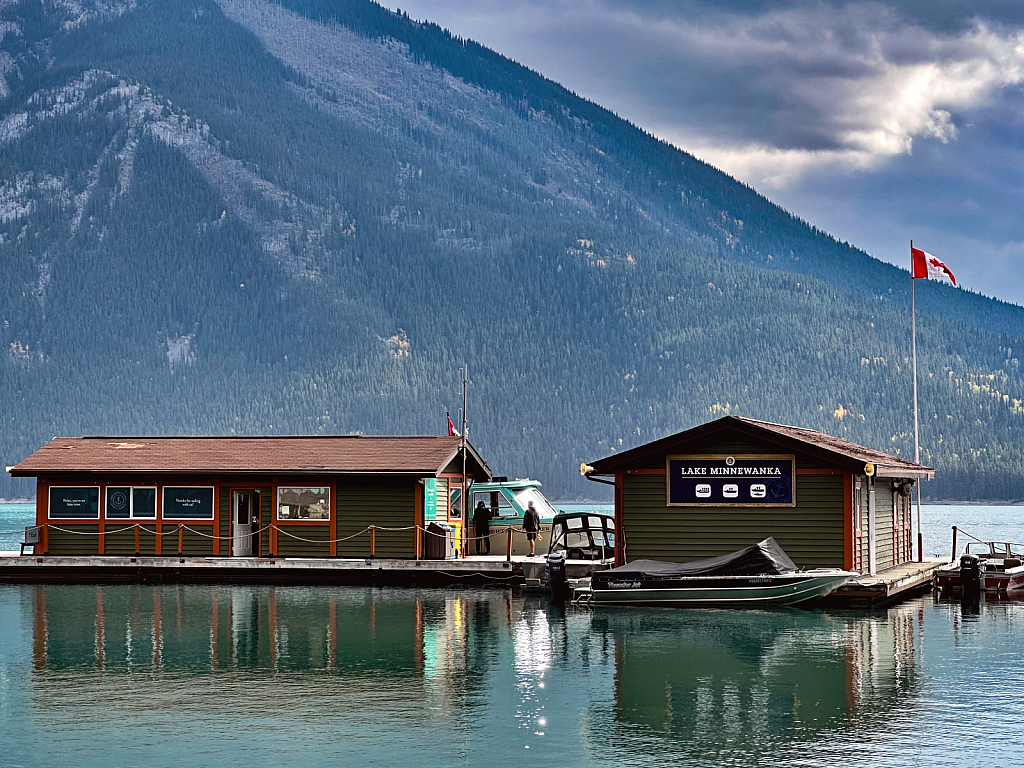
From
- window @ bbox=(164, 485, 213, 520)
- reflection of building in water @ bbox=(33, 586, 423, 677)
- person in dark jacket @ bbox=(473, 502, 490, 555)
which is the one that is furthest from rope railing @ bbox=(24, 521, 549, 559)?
reflection of building in water @ bbox=(33, 586, 423, 677)

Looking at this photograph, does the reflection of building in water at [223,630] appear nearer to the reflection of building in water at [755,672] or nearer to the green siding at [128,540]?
the green siding at [128,540]

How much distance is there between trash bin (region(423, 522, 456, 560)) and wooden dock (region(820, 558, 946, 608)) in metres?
13.1

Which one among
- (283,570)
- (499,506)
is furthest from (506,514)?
(283,570)

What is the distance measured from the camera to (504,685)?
911 inches

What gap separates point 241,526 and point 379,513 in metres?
5.07

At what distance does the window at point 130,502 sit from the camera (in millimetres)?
45094

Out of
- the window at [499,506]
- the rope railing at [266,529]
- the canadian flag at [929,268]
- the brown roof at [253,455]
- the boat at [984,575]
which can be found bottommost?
the boat at [984,575]

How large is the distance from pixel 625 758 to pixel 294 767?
4.31 metres

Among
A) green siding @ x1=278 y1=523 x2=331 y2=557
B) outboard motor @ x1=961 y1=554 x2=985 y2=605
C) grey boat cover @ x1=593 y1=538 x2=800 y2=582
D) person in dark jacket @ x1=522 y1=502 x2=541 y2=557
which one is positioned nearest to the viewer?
grey boat cover @ x1=593 y1=538 x2=800 y2=582

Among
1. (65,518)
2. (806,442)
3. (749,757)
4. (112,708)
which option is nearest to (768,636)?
(806,442)

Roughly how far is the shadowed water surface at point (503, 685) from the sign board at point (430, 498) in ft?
25.2

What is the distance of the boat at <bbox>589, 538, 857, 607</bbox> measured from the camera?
33188 millimetres

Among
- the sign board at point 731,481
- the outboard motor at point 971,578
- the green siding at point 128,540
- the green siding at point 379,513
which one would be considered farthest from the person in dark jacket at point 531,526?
the outboard motor at point 971,578

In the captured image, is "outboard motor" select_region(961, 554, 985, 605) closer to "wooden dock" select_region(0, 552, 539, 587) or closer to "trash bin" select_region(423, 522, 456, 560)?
"wooden dock" select_region(0, 552, 539, 587)
